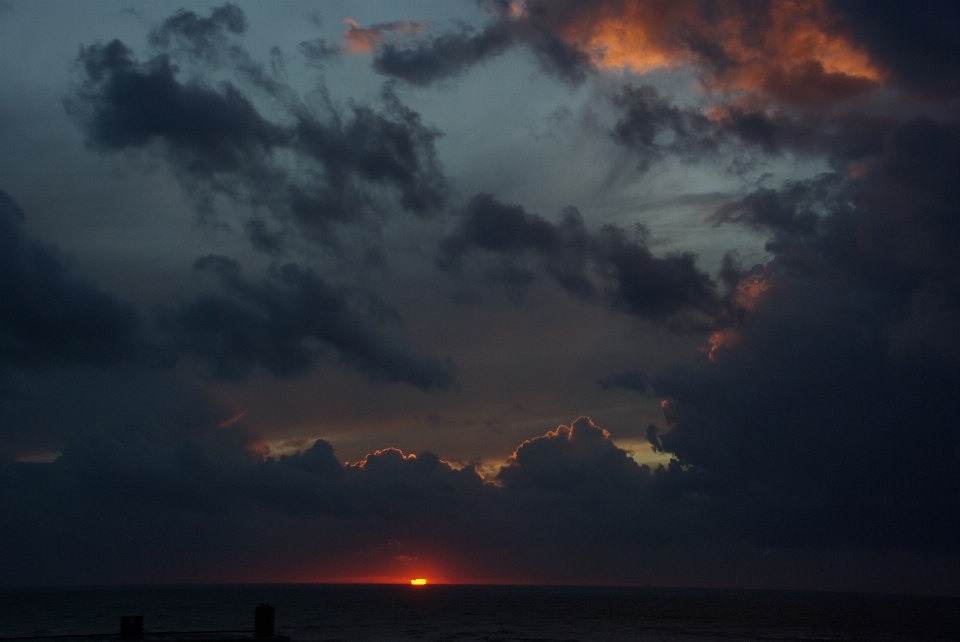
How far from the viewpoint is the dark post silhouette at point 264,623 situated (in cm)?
5591

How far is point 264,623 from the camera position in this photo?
5616 centimetres

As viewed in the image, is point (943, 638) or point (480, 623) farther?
point (480, 623)

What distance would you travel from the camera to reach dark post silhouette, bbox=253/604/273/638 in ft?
183

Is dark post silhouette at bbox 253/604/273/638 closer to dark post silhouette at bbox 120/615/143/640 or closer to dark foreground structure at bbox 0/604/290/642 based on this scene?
dark foreground structure at bbox 0/604/290/642

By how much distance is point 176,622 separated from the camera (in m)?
156

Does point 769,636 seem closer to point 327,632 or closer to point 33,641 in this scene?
point 327,632

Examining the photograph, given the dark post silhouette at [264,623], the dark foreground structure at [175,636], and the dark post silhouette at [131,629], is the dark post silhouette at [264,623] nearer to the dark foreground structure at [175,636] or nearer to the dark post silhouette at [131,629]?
the dark foreground structure at [175,636]

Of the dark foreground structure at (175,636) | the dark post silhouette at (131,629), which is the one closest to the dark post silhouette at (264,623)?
the dark foreground structure at (175,636)

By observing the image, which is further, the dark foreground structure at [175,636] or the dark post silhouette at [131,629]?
the dark foreground structure at [175,636]

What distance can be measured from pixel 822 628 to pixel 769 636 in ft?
104

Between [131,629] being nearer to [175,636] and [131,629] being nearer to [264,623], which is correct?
[175,636]

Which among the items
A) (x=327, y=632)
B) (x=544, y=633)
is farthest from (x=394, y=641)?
(x=544, y=633)

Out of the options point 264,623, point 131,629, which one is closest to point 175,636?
point 131,629

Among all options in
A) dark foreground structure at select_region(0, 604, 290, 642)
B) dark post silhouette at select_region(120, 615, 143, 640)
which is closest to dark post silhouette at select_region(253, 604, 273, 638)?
dark foreground structure at select_region(0, 604, 290, 642)
